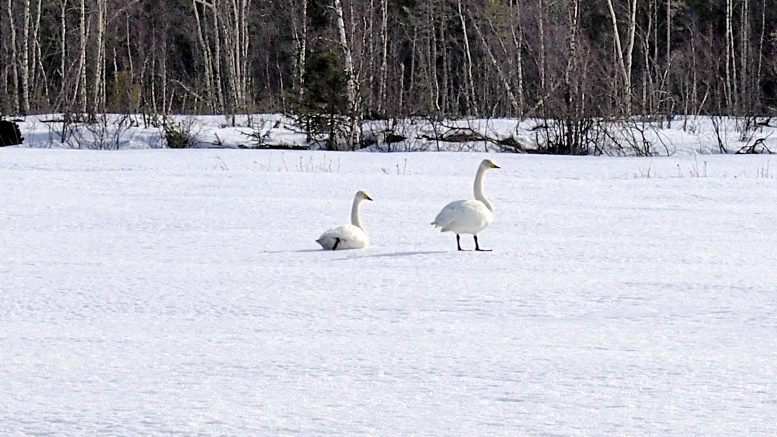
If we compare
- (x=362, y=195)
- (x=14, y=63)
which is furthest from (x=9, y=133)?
(x=362, y=195)

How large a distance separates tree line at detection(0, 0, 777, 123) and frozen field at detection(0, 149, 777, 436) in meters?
9.82

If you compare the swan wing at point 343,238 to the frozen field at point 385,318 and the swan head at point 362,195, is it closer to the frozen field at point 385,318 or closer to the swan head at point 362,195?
the frozen field at point 385,318

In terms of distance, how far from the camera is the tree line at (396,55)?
2388 cm

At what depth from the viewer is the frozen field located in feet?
11.9

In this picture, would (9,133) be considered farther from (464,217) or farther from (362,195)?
(464,217)

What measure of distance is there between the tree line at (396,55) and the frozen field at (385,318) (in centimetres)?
982

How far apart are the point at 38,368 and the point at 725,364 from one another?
251 cm

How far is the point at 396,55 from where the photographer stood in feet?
134

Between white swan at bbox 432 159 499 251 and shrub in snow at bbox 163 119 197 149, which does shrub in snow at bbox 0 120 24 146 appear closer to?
shrub in snow at bbox 163 119 197 149

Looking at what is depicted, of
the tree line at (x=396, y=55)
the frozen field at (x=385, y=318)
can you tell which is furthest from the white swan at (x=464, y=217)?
the tree line at (x=396, y=55)

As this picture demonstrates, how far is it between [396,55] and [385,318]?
36059mm

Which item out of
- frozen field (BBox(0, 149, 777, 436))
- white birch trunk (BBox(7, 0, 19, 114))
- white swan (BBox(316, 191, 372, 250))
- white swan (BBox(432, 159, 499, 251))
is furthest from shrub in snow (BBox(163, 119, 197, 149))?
white swan (BBox(432, 159, 499, 251))

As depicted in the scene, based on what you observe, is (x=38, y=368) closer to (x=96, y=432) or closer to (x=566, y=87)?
(x=96, y=432)

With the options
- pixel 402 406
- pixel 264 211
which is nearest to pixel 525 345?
pixel 402 406
